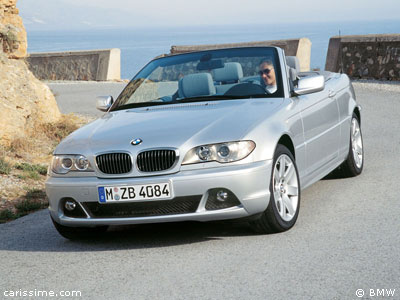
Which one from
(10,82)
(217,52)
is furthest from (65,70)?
(217,52)

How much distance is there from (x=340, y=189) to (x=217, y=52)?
1840 mm

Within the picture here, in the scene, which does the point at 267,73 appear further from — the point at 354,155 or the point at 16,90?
the point at 16,90

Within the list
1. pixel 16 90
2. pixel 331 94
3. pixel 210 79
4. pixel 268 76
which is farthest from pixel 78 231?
pixel 16 90

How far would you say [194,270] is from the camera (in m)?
5.65

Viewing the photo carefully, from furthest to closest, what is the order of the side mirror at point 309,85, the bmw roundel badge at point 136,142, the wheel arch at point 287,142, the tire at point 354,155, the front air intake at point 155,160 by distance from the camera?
the tire at point 354,155 → the side mirror at point 309,85 → the wheel arch at point 287,142 → the bmw roundel badge at point 136,142 → the front air intake at point 155,160

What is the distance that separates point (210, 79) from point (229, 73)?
19 centimetres

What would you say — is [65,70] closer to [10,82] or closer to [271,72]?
[10,82]

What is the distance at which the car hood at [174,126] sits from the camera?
632cm

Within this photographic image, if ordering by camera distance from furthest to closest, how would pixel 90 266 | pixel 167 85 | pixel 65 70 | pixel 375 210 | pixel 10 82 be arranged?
pixel 65 70
pixel 10 82
pixel 167 85
pixel 375 210
pixel 90 266

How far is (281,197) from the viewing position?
6742 mm

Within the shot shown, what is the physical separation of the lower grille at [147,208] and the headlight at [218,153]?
278 mm

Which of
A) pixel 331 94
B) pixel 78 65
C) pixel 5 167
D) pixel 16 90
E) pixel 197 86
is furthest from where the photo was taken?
pixel 78 65

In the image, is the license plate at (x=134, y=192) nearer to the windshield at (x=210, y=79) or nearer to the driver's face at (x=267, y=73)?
the windshield at (x=210, y=79)

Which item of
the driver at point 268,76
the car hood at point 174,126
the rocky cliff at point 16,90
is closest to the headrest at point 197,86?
the car hood at point 174,126
